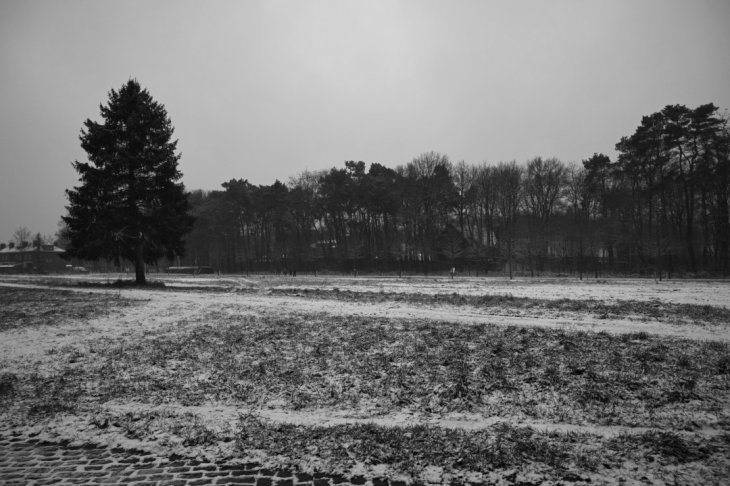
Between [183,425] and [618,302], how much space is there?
61.0ft

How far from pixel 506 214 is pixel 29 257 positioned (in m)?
139

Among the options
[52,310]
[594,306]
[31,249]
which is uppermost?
[31,249]

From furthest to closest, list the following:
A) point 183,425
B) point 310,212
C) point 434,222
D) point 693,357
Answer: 1. point 310,212
2. point 434,222
3. point 693,357
4. point 183,425

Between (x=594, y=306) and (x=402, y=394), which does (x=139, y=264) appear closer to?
(x=402, y=394)

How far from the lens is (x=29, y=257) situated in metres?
120

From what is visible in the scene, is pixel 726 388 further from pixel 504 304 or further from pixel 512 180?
pixel 512 180

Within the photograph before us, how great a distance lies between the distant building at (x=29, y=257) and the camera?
97.8 m

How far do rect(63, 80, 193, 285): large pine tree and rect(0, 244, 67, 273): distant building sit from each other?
82.2m

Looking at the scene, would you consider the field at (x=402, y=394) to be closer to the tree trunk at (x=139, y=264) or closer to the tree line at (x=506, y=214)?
the tree trunk at (x=139, y=264)

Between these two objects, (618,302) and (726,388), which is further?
(618,302)

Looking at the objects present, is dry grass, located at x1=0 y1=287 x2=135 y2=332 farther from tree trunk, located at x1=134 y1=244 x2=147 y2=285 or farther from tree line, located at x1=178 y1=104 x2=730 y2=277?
tree line, located at x1=178 y1=104 x2=730 y2=277

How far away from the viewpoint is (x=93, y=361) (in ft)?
29.1

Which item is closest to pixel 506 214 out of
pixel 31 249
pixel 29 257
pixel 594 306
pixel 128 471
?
pixel 594 306

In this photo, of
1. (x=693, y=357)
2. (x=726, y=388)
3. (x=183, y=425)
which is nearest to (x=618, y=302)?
(x=693, y=357)
